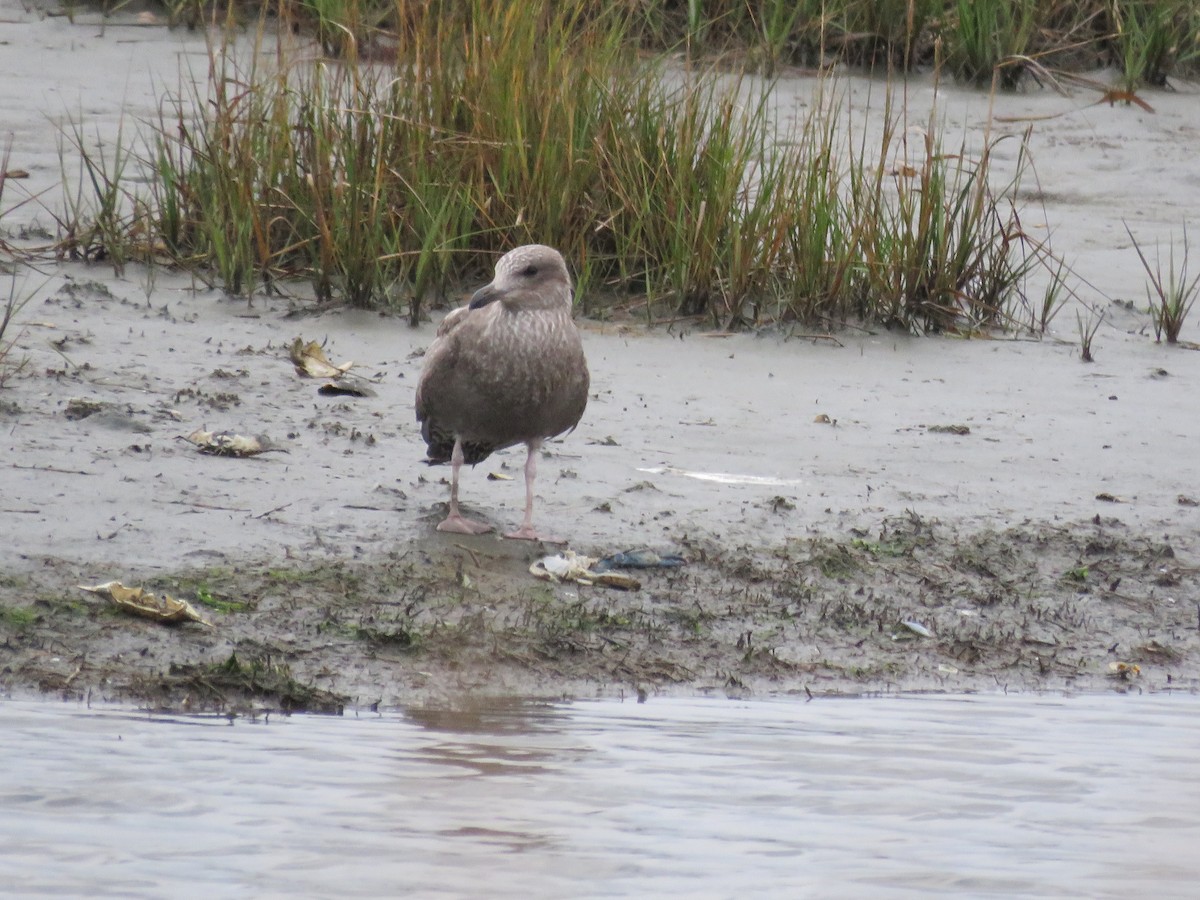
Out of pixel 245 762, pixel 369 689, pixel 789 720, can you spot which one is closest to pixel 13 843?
pixel 245 762

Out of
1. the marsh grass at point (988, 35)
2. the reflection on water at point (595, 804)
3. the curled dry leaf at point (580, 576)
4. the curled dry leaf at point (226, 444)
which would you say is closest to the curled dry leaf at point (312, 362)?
the curled dry leaf at point (226, 444)

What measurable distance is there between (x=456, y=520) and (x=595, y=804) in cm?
187

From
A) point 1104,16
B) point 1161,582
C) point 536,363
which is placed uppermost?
point 1104,16

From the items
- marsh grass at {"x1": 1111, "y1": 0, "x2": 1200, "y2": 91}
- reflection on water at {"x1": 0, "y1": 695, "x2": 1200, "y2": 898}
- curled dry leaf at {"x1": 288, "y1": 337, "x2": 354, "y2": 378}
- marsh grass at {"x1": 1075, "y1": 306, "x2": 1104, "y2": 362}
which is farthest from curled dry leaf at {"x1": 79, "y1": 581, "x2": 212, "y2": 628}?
marsh grass at {"x1": 1111, "y1": 0, "x2": 1200, "y2": 91}

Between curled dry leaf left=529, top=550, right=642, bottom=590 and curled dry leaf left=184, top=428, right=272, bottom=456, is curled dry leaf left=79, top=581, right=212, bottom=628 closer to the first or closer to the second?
curled dry leaf left=529, top=550, right=642, bottom=590

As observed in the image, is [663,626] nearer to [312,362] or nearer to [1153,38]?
[312,362]

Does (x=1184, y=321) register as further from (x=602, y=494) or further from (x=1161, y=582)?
(x=602, y=494)

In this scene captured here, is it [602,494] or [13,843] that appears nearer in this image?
[13,843]

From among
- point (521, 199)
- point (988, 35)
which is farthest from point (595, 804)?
point (988, 35)

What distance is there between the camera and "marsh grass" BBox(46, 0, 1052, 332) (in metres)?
7.43

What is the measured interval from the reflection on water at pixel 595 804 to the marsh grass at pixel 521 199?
3.45m

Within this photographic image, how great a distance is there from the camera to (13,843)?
3.29 meters

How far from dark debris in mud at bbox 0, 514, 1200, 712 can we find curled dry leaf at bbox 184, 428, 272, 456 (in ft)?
3.09

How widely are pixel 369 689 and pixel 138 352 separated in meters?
2.91
